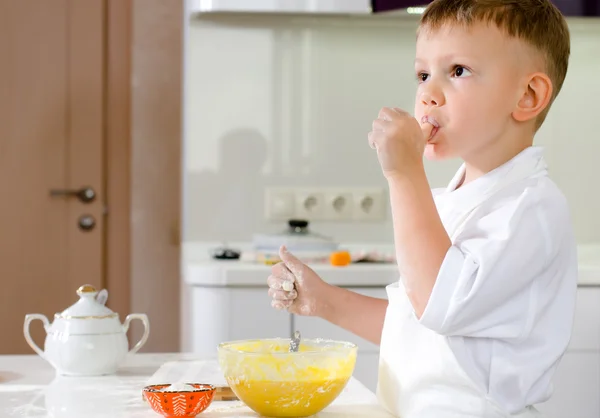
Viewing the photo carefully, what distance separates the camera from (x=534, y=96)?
3.32ft

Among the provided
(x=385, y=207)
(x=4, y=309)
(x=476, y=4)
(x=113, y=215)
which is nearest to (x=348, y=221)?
(x=385, y=207)

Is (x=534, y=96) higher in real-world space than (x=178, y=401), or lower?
higher

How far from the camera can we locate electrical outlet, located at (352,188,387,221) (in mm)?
2762

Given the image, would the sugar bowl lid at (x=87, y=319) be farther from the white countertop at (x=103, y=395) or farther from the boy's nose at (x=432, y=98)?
the boy's nose at (x=432, y=98)

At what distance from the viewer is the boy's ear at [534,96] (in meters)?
1.01

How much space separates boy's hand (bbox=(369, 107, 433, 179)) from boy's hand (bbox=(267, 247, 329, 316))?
0.21 metres

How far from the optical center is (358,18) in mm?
2750

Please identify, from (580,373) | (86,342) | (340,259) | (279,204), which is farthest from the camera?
(279,204)

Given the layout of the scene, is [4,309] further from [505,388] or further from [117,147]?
[505,388]

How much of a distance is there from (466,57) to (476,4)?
0.22 feet

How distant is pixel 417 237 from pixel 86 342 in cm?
52

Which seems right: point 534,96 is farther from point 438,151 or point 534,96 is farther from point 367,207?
point 367,207

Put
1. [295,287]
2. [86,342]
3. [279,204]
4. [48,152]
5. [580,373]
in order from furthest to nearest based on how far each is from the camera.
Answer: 1. [48,152]
2. [279,204]
3. [580,373]
4. [86,342]
5. [295,287]

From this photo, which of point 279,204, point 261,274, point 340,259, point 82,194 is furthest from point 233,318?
point 82,194
